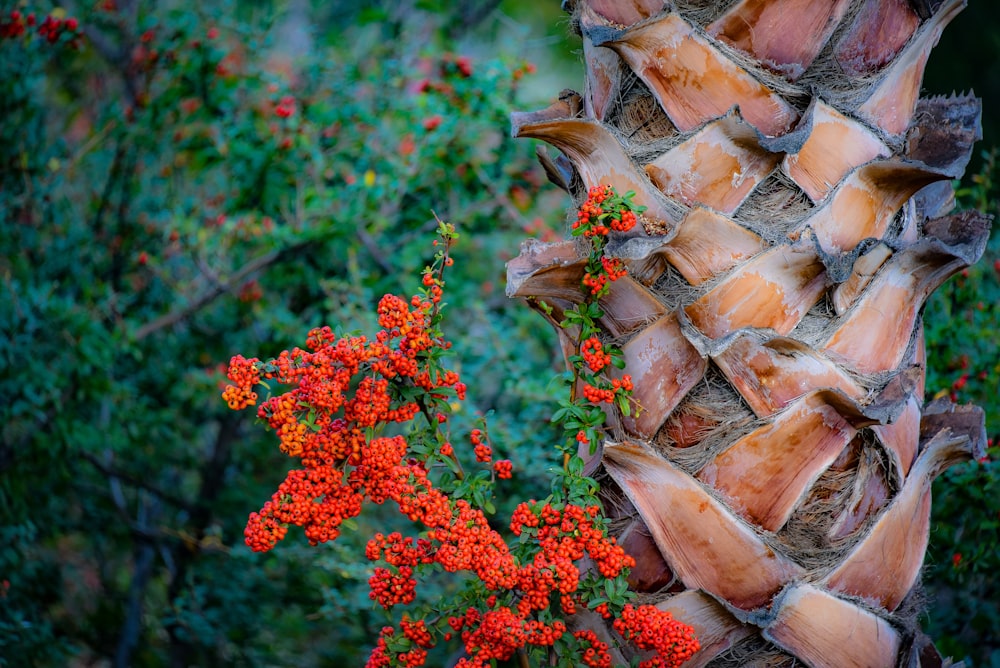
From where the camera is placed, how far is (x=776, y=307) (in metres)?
1.68

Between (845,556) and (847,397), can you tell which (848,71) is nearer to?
(847,397)

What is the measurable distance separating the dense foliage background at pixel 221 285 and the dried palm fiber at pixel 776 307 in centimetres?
153

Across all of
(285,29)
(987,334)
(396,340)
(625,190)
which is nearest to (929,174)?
(625,190)

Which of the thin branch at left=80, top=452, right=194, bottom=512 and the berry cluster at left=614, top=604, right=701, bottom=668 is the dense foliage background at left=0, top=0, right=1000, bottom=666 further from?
the berry cluster at left=614, top=604, right=701, bottom=668

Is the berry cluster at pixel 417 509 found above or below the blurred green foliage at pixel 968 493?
above

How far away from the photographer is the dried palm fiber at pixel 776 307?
163 centimetres

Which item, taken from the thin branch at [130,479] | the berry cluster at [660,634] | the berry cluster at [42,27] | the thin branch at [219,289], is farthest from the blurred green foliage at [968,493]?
the berry cluster at [42,27]

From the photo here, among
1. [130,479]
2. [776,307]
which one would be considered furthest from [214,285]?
[776,307]

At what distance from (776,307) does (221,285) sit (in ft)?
9.66

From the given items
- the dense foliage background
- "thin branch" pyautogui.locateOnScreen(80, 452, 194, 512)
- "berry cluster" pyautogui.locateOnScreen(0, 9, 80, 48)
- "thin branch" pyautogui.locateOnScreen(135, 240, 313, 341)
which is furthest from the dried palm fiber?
"thin branch" pyautogui.locateOnScreen(80, 452, 194, 512)

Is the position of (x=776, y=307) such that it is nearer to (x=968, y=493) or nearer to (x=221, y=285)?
(x=968, y=493)

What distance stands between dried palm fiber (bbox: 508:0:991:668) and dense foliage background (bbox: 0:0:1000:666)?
1530mm

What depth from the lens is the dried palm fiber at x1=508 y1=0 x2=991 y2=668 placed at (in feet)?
5.36

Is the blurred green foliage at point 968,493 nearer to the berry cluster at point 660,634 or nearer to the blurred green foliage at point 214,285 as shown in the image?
the blurred green foliage at point 214,285
